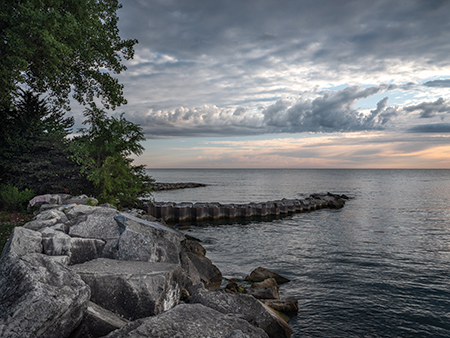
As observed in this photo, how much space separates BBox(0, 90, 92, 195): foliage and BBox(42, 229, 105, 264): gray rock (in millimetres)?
8743

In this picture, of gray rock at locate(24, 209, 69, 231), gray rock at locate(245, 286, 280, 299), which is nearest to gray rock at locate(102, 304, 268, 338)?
gray rock at locate(245, 286, 280, 299)

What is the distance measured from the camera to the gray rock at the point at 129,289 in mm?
5270

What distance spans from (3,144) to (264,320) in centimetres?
1589

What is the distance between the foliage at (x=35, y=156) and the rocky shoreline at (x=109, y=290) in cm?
661

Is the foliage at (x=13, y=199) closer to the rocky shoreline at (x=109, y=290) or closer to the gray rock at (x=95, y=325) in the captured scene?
the rocky shoreline at (x=109, y=290)

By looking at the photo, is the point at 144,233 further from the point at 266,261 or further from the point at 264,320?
the point at 266,261

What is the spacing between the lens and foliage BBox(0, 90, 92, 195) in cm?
1437

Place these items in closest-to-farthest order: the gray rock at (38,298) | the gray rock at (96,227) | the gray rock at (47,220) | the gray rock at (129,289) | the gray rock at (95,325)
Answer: the gray rock at (38,298), the gray rock at (95,325), the gray rock at (129,289), the gray rock at (96,227), the gray rock at (47,220)

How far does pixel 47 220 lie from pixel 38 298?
4.95 m

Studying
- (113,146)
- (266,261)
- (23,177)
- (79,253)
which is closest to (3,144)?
(23,177)

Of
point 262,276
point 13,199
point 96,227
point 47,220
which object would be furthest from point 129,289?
point 13,199

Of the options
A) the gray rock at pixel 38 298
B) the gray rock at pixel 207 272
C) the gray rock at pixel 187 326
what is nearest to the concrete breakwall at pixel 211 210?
the gray rock at pixel 207 272

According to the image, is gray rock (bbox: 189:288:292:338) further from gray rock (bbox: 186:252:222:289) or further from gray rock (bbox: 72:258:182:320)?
gray rock (bbox: 186:252:222:289)

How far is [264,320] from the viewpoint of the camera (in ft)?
20.8
